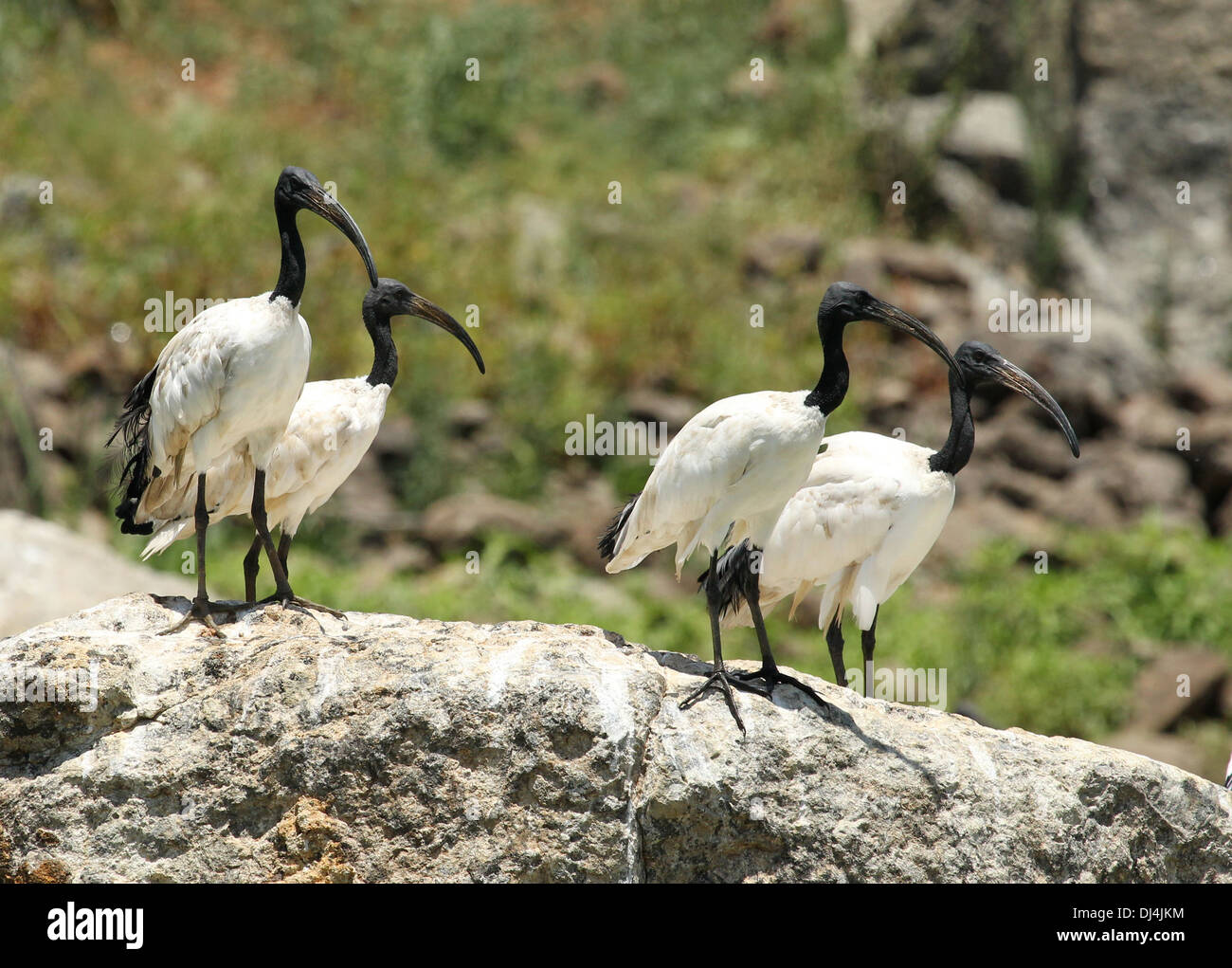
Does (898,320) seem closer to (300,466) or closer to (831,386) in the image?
(831,386)

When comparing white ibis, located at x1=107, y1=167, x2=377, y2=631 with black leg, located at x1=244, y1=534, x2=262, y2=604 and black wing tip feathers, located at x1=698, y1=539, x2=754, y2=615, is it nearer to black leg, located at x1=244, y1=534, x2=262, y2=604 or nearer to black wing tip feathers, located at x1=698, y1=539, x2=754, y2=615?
black leg, located at x1=244, y1=534, x2=262, y2=604

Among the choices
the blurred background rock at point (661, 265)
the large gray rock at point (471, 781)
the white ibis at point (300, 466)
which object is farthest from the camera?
the blurred background rock at point (661, 265)

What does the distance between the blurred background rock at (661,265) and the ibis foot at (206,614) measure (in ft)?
14.8

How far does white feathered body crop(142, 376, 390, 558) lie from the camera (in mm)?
7691

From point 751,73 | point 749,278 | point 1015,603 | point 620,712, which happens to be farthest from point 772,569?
point 751,73

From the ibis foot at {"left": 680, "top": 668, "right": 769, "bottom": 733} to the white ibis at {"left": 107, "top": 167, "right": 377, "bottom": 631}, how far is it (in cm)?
219

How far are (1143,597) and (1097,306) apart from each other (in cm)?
564

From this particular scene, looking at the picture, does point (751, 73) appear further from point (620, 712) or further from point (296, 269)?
point (620, 712)

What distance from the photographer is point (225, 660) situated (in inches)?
249

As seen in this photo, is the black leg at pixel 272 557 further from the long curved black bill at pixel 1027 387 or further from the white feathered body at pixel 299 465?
the long curved black bill at pixel 1027 387

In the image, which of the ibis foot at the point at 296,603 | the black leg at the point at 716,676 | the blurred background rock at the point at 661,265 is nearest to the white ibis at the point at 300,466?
the ibis foot at the point at 296,603

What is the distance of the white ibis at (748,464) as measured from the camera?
6.50 metres

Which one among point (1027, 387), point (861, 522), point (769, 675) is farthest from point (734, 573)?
point (1027, 387)

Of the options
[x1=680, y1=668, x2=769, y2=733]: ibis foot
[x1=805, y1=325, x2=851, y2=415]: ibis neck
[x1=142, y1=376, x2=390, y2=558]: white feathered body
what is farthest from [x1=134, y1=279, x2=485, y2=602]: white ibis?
[x1=680, y1=668, x2=769, y2=733]: ibis foot
